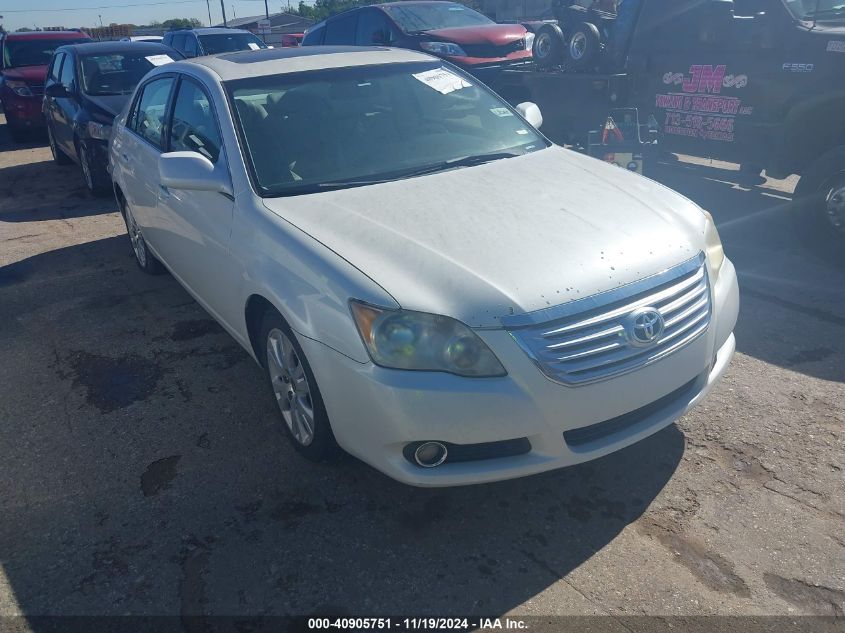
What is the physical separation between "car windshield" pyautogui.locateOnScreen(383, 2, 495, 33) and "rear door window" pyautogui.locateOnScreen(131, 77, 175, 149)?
598cm

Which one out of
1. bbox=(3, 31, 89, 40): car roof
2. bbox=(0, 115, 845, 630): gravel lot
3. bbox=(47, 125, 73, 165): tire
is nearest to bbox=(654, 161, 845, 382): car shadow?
bbox=(0, 115, 845, 630): gravel lot

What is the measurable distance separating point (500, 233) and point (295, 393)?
1.10 metres

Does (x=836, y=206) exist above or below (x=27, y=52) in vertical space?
below

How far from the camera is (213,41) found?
14.0 meters

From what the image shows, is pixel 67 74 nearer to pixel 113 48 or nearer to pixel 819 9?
pixel 113 48

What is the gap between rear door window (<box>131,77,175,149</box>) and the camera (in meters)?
4.38

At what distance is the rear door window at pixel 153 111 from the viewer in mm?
4382

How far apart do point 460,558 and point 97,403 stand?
2.27 meters

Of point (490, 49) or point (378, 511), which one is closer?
→ point (378, 511)

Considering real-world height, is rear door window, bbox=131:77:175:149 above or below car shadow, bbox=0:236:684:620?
above

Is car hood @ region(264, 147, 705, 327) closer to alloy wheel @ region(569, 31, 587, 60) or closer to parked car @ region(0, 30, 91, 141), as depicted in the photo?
alloy wheel @ region(569, 31, 587, 60)

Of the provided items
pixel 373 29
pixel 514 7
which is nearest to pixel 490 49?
pixel 373 29

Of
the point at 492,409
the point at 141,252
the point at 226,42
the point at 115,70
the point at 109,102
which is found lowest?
the point at 141,252

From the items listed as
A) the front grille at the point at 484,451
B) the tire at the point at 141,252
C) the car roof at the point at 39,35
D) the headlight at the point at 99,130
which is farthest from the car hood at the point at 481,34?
the front grille at the point at 484,451
